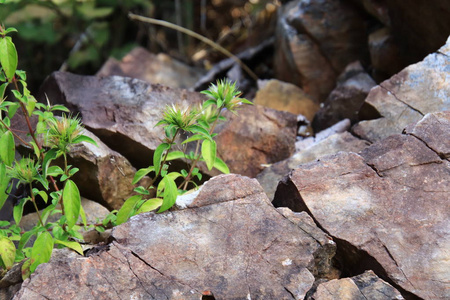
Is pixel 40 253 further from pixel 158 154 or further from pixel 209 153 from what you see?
pixel 209 153

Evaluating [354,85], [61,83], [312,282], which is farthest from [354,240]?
[61,83]

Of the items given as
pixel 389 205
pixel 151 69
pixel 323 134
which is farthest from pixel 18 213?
pixel 151 69

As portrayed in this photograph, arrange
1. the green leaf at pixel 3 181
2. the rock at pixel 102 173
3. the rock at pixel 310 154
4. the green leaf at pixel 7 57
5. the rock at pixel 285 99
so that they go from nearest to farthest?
the green leaf at pixel 7 57, the green leaf at pixel 3 181, the rock at pixel 102 173, the rock at pixel 310 154, the rock at pixel 285 99

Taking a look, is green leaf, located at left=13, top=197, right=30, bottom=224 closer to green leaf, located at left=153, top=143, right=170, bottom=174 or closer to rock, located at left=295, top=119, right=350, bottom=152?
green leaf, located at left=153, top=143, right=170, bottom=174

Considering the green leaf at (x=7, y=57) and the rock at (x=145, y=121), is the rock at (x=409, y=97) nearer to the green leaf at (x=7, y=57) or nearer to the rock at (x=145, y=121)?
the rock at (x=145, y=121)

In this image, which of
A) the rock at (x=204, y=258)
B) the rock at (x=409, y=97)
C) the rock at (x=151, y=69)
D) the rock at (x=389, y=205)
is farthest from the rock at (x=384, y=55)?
the rock at (x=204, y=258)

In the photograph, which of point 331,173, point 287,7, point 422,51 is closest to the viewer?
point 331,173

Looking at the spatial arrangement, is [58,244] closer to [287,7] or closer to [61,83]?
[61,83]
